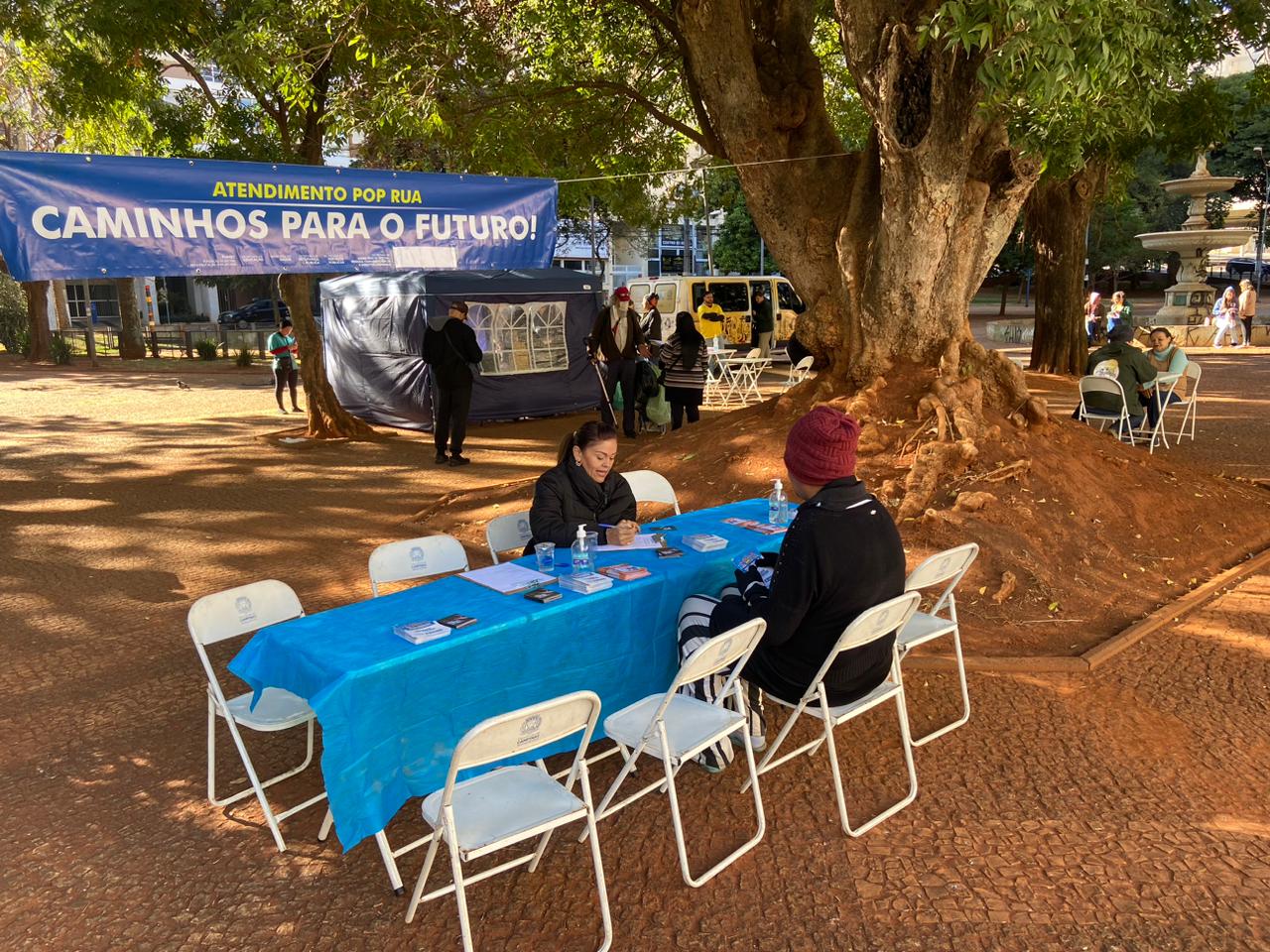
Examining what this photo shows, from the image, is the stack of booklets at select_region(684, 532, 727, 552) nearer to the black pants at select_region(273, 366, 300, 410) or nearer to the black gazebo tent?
the black gazebo tent

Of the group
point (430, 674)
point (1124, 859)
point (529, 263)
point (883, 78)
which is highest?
point (883, 78)

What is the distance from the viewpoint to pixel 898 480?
666 centimetres

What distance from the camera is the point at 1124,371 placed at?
360 inches

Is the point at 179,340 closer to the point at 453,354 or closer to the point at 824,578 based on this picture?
the point at 453,354

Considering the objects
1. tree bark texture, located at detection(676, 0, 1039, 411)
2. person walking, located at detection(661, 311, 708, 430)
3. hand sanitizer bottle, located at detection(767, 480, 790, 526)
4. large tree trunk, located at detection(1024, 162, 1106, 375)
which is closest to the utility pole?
large tree trunk, located at detection(1024, 162, 1106, 375)

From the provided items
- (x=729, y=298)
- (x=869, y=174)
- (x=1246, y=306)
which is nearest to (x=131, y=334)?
(x=729, y=298)

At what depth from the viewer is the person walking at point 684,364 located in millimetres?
11070

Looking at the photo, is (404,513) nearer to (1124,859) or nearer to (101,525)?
(101,525)

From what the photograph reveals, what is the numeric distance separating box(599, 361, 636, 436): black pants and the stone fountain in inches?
727

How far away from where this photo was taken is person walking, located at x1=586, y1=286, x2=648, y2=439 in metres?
11.3

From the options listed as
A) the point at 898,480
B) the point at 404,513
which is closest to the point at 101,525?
the point at 404,513

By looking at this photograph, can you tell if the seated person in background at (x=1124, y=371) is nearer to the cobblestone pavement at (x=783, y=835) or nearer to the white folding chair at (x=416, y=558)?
the cobblestone pavement at (x=783, y=835)

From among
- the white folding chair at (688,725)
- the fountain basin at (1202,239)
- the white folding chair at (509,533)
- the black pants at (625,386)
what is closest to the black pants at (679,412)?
the black pants at (625,386)

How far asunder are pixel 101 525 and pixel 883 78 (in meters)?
7.29
